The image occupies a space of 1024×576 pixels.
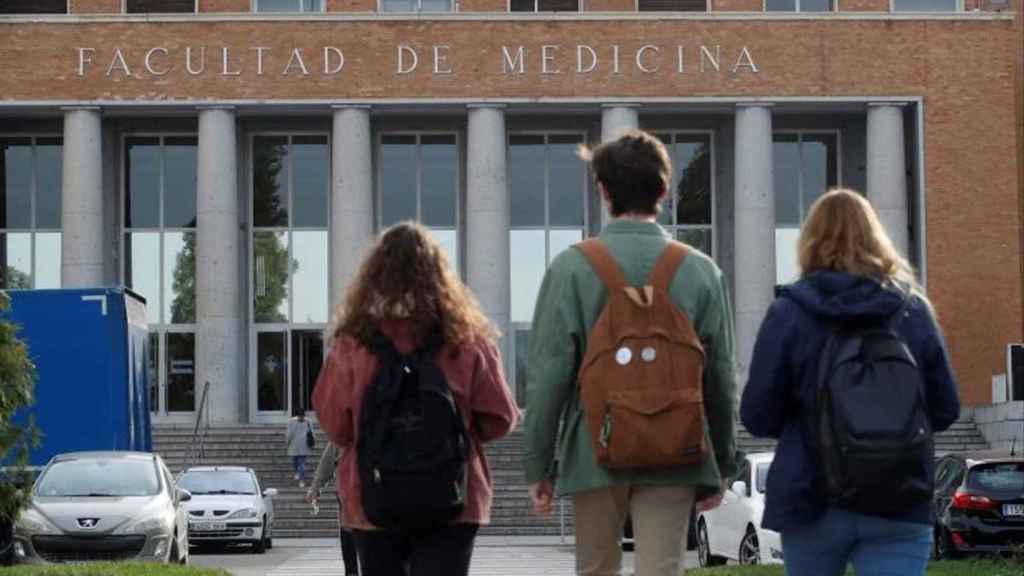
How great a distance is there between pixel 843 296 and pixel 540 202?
39406 mm

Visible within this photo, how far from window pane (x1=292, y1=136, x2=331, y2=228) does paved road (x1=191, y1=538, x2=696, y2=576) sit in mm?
13575

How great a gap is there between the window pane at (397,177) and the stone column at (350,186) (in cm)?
243

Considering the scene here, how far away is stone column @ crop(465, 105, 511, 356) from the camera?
42812 mm

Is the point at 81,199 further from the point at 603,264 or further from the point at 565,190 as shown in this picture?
the point at 603,264

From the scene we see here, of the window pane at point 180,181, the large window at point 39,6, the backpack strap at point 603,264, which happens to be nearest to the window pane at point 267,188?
the window pane at point 180,181

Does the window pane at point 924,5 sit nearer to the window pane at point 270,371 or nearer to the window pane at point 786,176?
the window pane at point 786,176

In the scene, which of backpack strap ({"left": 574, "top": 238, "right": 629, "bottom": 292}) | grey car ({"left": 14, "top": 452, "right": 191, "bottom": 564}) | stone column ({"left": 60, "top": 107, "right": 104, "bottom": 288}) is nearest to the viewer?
backpack strap ({"left": 574, "top": 238, "right": 629, "bottom": 292})

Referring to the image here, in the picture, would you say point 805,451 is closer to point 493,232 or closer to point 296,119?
point 493,232

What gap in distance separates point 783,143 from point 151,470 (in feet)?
86.6

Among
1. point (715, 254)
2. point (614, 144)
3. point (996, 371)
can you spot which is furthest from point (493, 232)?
point (614, 144)

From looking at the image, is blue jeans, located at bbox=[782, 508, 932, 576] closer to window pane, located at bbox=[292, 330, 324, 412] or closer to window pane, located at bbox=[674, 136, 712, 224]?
window pane, located at bbox=[292, 330, 324, 412]

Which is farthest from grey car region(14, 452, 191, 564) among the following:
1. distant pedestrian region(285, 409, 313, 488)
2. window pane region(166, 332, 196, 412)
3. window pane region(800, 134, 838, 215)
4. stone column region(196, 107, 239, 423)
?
window pane region(800, 134, 838, 215)

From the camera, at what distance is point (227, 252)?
42844mm

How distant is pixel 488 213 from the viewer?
1687 inches
